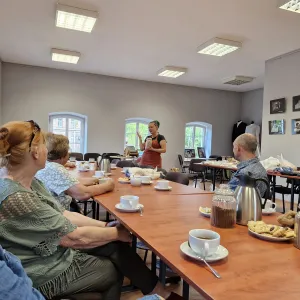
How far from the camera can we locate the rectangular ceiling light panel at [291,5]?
10.7 ft

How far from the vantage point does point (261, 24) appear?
4004 mm

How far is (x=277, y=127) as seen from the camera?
18.2 feet

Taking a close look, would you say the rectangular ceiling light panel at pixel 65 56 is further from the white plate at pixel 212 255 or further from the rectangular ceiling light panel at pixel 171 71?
the white plate at pixel 212 255

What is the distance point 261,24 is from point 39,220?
4.16 meters

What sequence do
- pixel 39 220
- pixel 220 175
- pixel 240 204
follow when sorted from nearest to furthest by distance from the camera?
1. pixel 39 220
2. pixel 240 204
3. pixel 220 175

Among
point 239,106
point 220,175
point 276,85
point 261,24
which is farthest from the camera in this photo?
point 239,106

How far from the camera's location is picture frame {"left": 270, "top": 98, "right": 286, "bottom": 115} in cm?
537

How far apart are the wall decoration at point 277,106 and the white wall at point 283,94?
2.8 inches

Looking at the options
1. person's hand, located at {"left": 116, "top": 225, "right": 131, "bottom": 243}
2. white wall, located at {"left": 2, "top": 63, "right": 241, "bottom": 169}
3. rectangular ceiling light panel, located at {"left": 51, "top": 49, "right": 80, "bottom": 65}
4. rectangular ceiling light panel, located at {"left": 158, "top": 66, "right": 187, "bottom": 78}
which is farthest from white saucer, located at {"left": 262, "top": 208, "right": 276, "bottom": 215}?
white wall, located at {"left": 2, "top": 63, "right": 241, "bottom": 169}

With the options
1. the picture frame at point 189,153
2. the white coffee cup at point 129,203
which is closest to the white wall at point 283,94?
the picture frame at point 189,153

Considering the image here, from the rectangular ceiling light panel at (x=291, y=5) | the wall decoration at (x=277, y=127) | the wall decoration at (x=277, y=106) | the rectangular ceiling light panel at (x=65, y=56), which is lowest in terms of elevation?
the wall decoration at (x=277, y=127)

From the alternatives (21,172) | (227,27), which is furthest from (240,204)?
(227,27)

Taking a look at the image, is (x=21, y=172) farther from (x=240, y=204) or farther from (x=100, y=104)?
(x=100, y=104)

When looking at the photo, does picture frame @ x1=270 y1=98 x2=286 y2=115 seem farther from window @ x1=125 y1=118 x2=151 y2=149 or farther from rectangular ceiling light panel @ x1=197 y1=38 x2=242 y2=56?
window @ x1=125 y1=118 x2=151 y2=149
